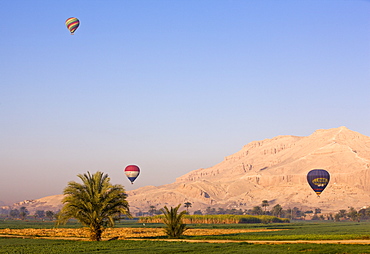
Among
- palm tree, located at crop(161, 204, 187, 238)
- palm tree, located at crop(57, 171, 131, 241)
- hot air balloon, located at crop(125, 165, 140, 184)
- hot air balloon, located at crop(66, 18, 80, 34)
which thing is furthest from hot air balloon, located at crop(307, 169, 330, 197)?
palm tree, located at crop(57, 171, 131, 241)

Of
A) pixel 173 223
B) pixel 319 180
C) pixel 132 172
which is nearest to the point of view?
pixel 173 223

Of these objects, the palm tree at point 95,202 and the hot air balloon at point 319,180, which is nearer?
the palm tree at point 95,202

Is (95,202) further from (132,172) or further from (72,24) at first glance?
(132,172)

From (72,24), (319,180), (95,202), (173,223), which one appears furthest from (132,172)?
(95,202)

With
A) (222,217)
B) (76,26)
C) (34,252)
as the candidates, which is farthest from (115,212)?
(222,217)

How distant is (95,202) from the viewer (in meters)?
60.5

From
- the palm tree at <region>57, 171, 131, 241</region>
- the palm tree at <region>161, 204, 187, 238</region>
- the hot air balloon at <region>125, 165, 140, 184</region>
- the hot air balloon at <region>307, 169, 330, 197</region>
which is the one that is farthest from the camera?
the hot air balloon at <region>307, 169, 330, 197</region>

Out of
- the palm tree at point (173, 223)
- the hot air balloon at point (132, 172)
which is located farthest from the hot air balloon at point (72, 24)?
the palm tree at point (173, 223)

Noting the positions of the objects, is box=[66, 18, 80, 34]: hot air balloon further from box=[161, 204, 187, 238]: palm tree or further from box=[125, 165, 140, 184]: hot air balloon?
box=[161, 204, 187, 238]: palm tree

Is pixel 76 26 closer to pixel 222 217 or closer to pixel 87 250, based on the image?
pixel 87 250

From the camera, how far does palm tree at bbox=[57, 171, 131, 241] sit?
2372 inches

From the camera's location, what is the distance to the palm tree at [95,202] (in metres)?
60.2

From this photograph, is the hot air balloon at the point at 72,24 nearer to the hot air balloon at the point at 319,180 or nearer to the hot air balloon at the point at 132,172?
the hot air balloon at the point at 132,172

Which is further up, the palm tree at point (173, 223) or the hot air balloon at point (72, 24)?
the hot air balloon at point (72, 24)
